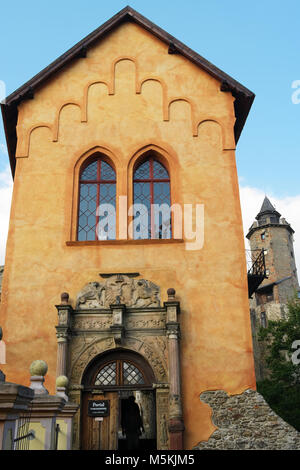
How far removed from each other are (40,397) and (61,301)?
233 inches

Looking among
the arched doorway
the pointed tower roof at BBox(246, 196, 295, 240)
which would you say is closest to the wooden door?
the arched doorway

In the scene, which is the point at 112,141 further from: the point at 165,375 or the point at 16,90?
the point at 165,375

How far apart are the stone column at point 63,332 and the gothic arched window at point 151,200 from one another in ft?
8.22

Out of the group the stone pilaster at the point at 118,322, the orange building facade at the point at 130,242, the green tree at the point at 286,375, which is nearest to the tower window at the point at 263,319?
the green tree at the point at 286,375

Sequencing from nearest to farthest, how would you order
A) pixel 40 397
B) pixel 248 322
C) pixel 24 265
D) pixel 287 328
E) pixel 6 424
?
pixel 6 424
pixel 40 397
pixel 248 322
pixel 24 265
pixel 287 328

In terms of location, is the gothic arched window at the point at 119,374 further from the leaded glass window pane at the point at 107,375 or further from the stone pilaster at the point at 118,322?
the stone pilaster at the point at 118,322

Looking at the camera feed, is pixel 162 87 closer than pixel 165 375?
No

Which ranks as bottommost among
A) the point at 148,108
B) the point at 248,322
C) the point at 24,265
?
the point at 248,322

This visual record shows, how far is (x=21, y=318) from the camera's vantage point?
1164 cm

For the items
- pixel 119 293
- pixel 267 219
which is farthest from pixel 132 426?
pixel 267 219

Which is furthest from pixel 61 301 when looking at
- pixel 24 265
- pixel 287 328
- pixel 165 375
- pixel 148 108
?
pixel 287 328

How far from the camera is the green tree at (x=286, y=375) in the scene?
2653 centimetres

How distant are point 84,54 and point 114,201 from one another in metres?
4.64

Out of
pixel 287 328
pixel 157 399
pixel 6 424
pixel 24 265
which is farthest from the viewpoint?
pixel 287 328
